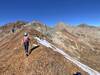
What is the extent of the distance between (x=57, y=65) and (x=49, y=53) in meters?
2.64

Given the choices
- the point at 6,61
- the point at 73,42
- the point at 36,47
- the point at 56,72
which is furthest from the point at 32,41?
the point at 73,42

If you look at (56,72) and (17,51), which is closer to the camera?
(56,72)

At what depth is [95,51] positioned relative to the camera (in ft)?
254

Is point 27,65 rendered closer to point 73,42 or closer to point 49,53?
point 49,53

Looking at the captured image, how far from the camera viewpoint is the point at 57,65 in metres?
32.1

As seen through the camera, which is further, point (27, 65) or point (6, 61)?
point (6, 61)

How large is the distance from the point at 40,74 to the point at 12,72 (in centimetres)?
405

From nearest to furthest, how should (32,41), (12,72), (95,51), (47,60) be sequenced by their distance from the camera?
(12,72)
(47,60)
(32,41)
(95,51)

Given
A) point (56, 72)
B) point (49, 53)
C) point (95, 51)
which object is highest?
point (49, 53)

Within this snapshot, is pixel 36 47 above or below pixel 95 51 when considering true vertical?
above

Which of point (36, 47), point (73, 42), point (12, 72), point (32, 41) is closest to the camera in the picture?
point (12, 72)

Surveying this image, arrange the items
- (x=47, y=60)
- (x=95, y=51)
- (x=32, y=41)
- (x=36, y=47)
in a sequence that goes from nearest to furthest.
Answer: (x=47, y=60), (x=36, y=47), (x=32, y=41), (x=95, y=51)

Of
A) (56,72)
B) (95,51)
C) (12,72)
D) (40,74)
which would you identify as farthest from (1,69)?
(95,51)

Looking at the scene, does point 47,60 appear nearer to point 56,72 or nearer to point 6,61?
point 56,72
